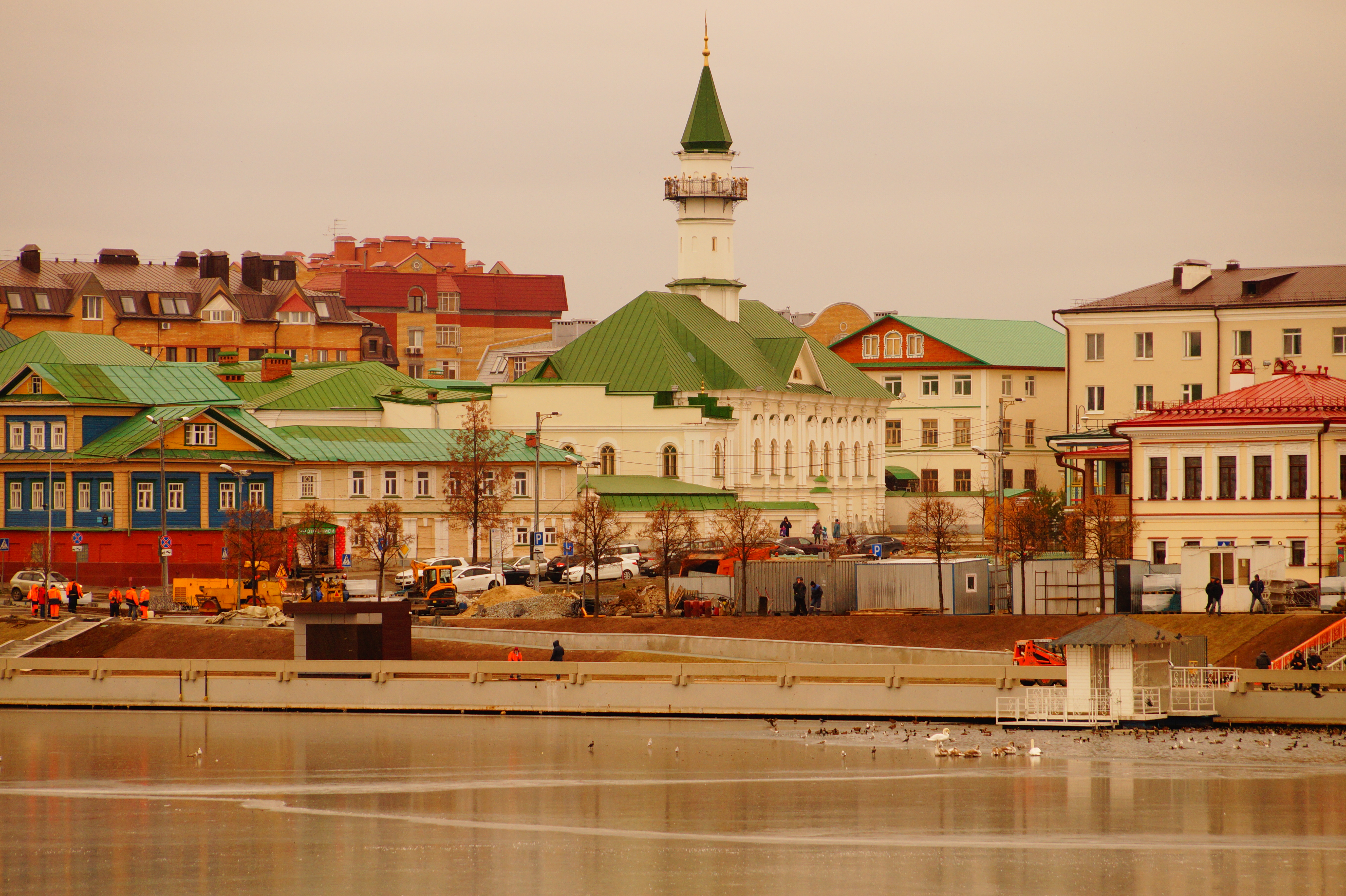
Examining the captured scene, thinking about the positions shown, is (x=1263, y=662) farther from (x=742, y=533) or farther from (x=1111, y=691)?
(x=742, y=533)

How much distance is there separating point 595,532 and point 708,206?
58690mm

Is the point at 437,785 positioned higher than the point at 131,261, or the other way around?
the point at 131,261

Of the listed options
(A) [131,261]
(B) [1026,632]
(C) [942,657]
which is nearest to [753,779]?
(C) [942,657]

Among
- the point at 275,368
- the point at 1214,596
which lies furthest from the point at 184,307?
the point at 1214,596

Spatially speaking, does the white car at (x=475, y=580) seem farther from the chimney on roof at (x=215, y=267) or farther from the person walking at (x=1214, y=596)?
the chimney on roof at (x=215, y=267)

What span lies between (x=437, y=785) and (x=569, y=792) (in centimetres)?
271

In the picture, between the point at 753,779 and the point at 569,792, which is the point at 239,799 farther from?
the point at 753,779

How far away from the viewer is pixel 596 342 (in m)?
117

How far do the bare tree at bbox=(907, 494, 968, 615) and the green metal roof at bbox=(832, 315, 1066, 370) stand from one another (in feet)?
40.6

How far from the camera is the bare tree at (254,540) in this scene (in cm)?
7731

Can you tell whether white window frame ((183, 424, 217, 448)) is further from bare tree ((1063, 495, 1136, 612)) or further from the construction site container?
bare tree ((1063, 495, 1136, 612))

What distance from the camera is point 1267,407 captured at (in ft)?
210

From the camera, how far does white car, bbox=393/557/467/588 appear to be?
76.8 m

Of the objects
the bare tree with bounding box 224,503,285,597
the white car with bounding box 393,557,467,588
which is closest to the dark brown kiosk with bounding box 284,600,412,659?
the white car with bounding box 393,557,467,588
